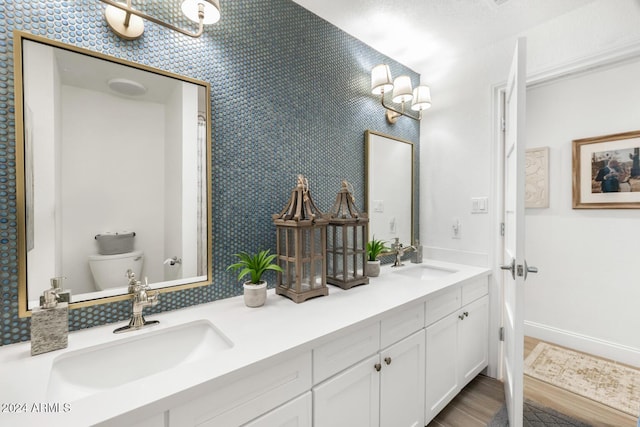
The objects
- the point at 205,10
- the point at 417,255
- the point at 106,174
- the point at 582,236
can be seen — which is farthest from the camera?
the point at 582,236

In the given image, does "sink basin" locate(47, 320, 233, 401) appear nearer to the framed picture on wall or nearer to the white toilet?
the white toilet

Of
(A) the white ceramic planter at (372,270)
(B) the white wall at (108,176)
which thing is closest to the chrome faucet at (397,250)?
(A) the white ceramic planter at (372,270)

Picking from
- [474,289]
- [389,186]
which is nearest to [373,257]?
[389,186]

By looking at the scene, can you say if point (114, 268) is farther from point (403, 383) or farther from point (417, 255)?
point (417, 255)

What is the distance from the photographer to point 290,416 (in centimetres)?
87

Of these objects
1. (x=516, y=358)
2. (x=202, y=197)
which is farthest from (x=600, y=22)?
(x=202, y=197)

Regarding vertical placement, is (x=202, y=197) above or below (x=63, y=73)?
below

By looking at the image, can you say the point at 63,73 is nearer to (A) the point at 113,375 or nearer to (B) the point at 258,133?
(B) the point at 258,133

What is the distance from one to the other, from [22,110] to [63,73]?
178mm

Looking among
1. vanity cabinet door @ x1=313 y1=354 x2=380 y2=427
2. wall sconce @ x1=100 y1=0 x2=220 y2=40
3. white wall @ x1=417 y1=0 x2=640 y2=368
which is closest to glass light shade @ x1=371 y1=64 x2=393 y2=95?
white wall @ x1=417 y1=0 x2=640 y2=368

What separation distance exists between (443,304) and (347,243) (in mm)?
617

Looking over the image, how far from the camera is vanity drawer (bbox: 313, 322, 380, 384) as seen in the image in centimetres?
96

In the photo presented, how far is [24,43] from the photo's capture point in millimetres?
885

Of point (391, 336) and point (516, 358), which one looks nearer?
point (391, 336)
